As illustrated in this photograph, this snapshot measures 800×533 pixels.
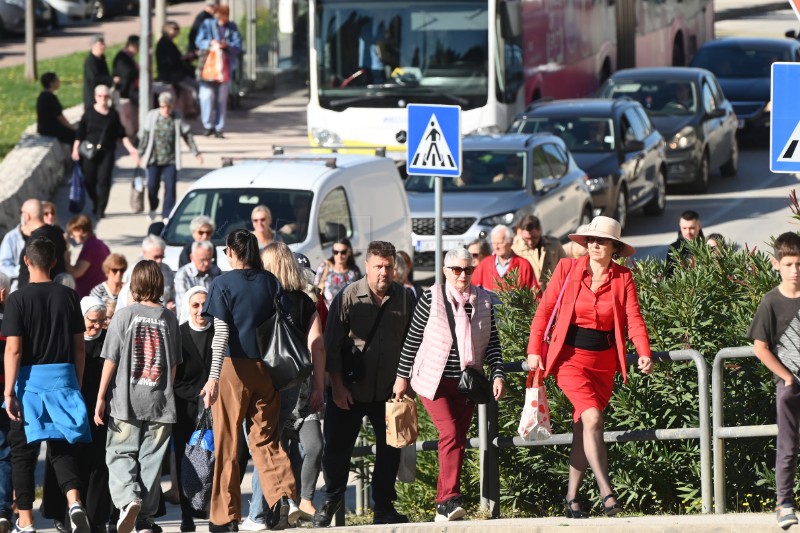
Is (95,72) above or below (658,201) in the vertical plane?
above

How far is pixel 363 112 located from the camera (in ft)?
72.3

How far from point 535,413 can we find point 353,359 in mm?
1222

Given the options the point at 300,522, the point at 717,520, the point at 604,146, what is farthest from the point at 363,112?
the point at 717,520

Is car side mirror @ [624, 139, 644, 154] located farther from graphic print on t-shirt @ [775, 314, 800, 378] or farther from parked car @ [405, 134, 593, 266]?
graphic print on t-shirt @ [775, 314, 800, 378]

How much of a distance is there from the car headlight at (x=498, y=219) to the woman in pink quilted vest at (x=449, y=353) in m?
9.04

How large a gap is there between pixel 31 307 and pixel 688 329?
3.68 m

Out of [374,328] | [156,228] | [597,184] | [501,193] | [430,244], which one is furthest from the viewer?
[597,184]

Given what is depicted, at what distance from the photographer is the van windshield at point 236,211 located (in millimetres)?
→ 14805

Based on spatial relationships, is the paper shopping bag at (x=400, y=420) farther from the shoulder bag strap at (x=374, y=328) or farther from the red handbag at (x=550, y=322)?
the red handbag at (x=550, y=322)

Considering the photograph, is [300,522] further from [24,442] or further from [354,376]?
[24,442]

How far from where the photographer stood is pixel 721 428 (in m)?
8.41

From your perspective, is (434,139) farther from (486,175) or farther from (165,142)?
(165,142)

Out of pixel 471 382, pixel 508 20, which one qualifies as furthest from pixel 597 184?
pixel 471 382

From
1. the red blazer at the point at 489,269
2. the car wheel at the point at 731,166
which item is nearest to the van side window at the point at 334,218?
the red blazer at the point at 489,269
